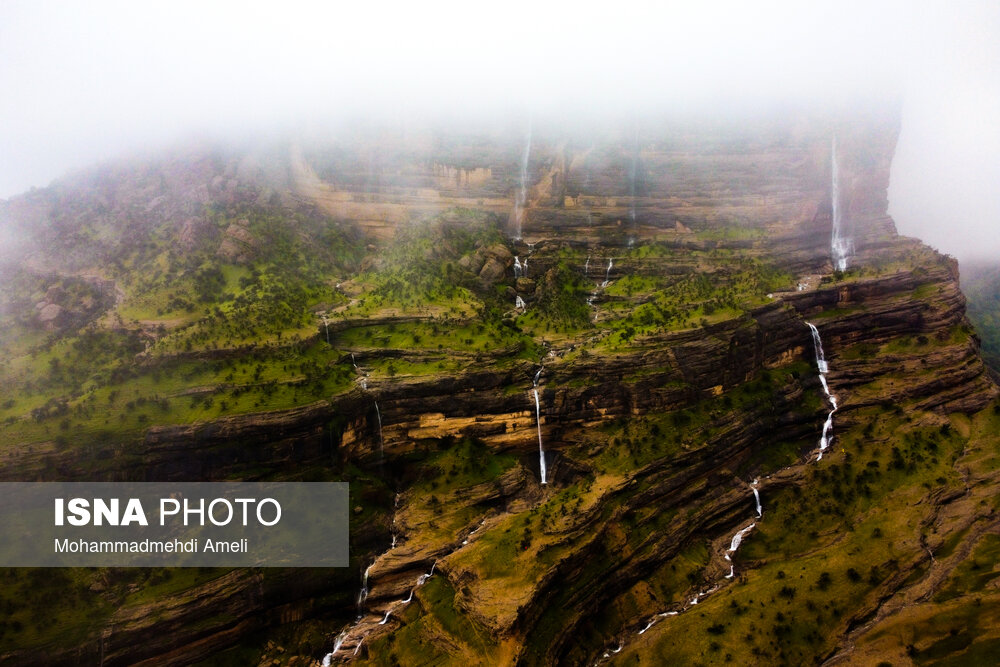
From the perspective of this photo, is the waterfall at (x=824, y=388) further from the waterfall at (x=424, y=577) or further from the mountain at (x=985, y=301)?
the waterfall at (x=424, y=577)

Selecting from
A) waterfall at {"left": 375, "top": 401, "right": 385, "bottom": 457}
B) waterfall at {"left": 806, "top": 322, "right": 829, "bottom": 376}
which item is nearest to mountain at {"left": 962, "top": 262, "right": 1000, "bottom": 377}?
waterfall at {"left": 806, "top": 322, "right": 829, "bottom": 376}

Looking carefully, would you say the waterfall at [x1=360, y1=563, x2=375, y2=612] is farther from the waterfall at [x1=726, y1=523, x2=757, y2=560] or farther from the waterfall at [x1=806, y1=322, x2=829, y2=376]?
the waterfall at [x1=806, y1=322, x2=829, y2=376]

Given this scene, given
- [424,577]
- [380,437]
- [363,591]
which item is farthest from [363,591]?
[380,437]

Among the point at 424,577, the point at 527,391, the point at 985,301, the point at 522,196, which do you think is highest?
the point at 522,196

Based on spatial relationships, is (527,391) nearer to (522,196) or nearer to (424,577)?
(424,577)

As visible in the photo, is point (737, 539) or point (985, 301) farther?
point (985, 301)

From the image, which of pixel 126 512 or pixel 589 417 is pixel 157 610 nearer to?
pixel 126 512

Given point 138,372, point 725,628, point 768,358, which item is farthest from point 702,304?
point 138,372
